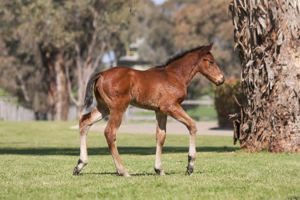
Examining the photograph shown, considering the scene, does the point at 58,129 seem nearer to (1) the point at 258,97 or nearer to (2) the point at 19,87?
(1) the point at 258,97

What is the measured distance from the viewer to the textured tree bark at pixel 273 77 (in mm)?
12617

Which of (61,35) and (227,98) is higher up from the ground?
(61,35)

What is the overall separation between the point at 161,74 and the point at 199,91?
42.7 metres

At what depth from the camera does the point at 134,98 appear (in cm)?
806

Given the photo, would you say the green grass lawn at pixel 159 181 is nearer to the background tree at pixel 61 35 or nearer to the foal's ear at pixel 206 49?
the foal's ear at pixel 206 49

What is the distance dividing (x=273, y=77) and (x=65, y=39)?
27340mm

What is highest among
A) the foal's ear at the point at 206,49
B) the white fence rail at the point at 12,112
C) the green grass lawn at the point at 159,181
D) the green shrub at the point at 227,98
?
the foal's ear at the point at 206,49

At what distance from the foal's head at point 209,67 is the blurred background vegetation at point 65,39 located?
21.2 m

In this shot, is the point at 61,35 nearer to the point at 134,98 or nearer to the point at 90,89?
the point at 90,89

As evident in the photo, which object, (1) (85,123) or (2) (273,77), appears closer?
(1) (85,123)

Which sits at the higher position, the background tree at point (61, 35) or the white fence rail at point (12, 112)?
the background tree at point (61, 35)

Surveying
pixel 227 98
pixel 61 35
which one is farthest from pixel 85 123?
pixel 61 35

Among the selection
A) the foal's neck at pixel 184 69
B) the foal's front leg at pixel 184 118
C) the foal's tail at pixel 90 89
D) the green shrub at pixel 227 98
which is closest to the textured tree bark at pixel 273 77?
the foal's neck at pixel 184 69

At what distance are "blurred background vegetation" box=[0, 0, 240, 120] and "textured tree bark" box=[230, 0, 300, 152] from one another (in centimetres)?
1669
